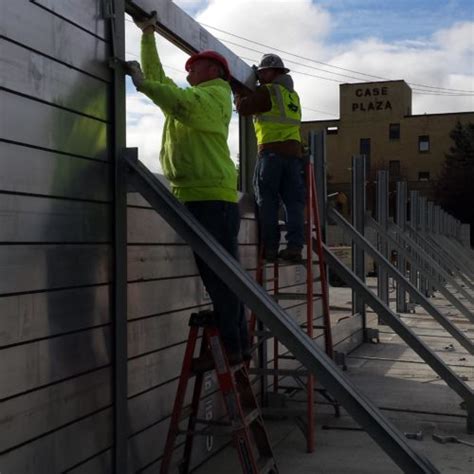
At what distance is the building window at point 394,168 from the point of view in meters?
50.9

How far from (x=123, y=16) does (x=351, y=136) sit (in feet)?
154

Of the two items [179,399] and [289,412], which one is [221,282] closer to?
[179,399]

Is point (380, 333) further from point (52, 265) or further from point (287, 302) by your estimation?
point (52, 265)

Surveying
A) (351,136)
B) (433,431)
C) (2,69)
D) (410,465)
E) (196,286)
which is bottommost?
(433,431)

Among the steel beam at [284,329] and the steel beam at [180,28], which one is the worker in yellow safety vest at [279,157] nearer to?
the steel beam at [180,28]

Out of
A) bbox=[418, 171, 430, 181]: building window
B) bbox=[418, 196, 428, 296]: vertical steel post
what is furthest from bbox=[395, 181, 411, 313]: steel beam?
bbox=[418, 171, 430, 181]: building window

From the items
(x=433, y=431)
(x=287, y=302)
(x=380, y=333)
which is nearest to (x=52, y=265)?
(x=433, y=431)

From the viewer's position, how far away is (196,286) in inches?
193

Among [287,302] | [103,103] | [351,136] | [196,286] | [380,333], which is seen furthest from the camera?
[351,136]

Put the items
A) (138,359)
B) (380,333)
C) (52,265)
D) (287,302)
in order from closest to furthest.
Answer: (52,265) → (138,359) → (287,302) → (380,333)

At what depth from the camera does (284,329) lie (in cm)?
347

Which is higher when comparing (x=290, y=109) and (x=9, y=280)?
(x=290, y=109)

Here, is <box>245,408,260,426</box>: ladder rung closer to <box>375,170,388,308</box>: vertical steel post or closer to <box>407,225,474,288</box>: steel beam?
<box>375,170,388,308</box>: vertical steel post

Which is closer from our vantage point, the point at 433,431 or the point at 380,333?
the point at 433,431
